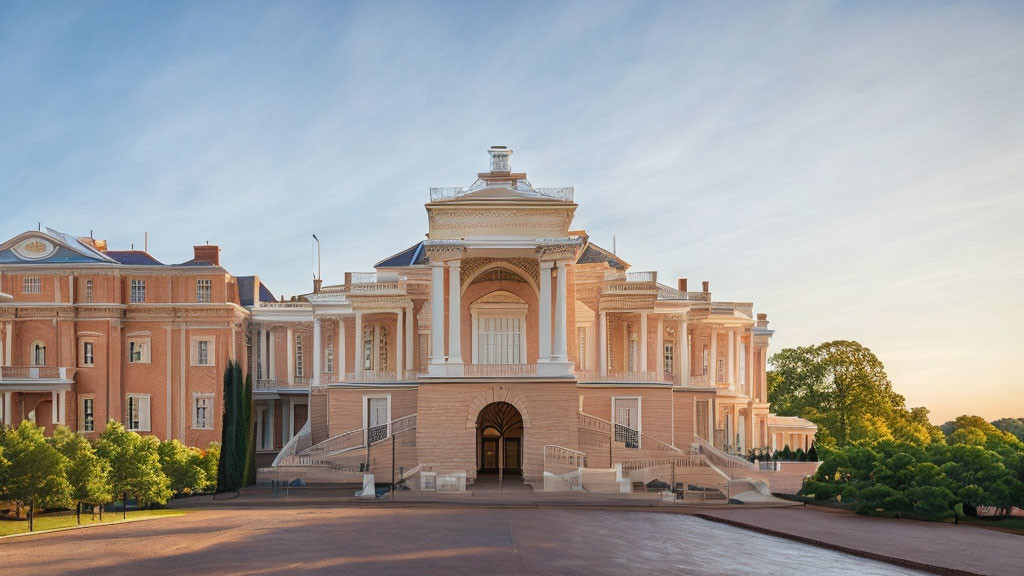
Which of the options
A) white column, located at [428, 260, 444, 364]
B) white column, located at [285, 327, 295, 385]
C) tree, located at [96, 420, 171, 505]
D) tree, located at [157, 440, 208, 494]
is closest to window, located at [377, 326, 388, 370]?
white column, located at [285, 327, 295, 385]

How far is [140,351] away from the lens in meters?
50.4

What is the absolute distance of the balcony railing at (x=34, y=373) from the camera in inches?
1864

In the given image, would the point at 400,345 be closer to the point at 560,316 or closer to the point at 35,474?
the point at 560,316

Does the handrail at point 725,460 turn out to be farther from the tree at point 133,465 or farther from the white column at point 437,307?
the tree at point 133,465

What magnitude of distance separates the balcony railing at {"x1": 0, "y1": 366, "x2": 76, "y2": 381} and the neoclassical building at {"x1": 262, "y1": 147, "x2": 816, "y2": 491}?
1201 centimetres

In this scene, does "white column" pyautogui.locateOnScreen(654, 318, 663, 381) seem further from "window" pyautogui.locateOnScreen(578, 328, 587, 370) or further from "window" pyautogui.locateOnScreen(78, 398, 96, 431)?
"window" pyautogui.locateOnScreen(78, 398, 96, 431)

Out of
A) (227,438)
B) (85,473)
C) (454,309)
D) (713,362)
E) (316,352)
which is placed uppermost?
(454,309)

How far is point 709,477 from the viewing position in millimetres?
39188

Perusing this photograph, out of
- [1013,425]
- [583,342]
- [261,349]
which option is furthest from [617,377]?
[1013,425]

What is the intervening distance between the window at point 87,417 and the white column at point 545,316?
2568 centimetres

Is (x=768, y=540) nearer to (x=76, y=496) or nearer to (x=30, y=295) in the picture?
(x=76, y=496)

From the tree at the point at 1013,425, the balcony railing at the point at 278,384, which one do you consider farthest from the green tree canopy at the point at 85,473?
the tree at the point at 1013,425

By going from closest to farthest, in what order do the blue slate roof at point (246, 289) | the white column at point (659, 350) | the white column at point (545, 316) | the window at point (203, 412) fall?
the white column at point (545, 316) → the window at point (203, 412) → the white column at point (659, 350) → the blue slate roof at point (246, 289)

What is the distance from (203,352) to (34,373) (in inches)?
331
